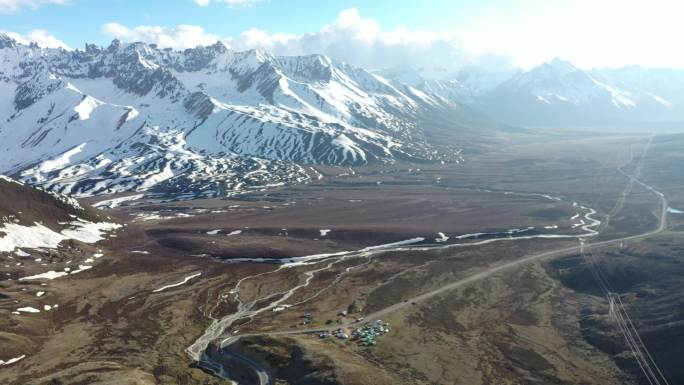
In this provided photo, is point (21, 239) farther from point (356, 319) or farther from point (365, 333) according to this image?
point (365, 333)

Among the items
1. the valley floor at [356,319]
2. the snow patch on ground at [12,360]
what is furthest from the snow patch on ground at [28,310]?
the snow patch on ground at [12,360]

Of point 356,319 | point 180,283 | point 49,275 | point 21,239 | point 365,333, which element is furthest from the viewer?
point 21,239

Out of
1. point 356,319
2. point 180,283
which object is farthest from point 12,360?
point 356,319

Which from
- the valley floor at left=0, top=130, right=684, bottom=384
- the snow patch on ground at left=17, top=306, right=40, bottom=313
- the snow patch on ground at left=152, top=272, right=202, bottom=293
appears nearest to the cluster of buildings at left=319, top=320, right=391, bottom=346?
the valley floor at left=0, top=130, right=684, bottom=384

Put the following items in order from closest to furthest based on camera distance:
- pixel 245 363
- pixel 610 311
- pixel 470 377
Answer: pixel 470 377 → pixel 245 363 → pixel 610 311

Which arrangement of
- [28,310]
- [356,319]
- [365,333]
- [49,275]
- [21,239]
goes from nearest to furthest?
1. [365,333]
2. [356,319]
3. [28,310]
4. [49,275]
5. [21,239]

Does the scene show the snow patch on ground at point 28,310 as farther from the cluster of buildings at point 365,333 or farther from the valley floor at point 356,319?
the cluster of buildings at point 365,333

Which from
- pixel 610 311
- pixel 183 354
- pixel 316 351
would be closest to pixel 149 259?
pixel 183 354

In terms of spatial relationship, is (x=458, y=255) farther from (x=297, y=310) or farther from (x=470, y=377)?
(x=470, y=377)

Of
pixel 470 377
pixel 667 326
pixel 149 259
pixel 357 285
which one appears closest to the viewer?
pixel 470 377

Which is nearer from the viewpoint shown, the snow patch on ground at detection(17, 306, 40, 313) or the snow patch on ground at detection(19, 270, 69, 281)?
the snow patch on ground at detection(17, 306, 40, 313)

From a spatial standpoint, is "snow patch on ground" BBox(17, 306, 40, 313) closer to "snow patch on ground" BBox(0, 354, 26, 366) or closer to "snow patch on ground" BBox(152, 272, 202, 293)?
"snow patch on ground" BBox(0, 354, 26, 366)
